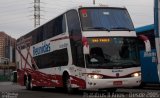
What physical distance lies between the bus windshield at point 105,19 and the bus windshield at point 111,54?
0.55 metres

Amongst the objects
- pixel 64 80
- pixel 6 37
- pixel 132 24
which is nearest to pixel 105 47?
pixel 132 24

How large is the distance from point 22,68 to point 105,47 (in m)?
12.8

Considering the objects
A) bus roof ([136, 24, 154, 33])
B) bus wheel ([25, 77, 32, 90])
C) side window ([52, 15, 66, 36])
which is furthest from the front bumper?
bus wheel ([25, 77, 32, 90])

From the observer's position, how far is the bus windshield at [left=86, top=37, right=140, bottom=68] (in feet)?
59.6

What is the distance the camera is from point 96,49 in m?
18.3

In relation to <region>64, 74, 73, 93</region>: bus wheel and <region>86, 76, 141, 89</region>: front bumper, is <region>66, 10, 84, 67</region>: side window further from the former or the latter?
<region>64, 74, 73, 93</region>: bus wheel

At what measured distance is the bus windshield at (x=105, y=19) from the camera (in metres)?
18.7

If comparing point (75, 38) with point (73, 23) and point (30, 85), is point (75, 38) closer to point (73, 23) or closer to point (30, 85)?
point (73, 23)

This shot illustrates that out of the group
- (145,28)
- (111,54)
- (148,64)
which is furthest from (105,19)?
(148,64)

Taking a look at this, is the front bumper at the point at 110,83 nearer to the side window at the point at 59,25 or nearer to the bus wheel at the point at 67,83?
the bus wheel at the point at 67,83

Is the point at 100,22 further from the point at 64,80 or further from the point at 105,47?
the point at 64,80

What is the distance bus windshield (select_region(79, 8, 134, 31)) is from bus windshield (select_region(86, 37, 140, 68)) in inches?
21.6

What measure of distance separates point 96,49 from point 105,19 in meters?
1.48

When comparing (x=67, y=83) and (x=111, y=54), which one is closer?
(x=111, y=54)
